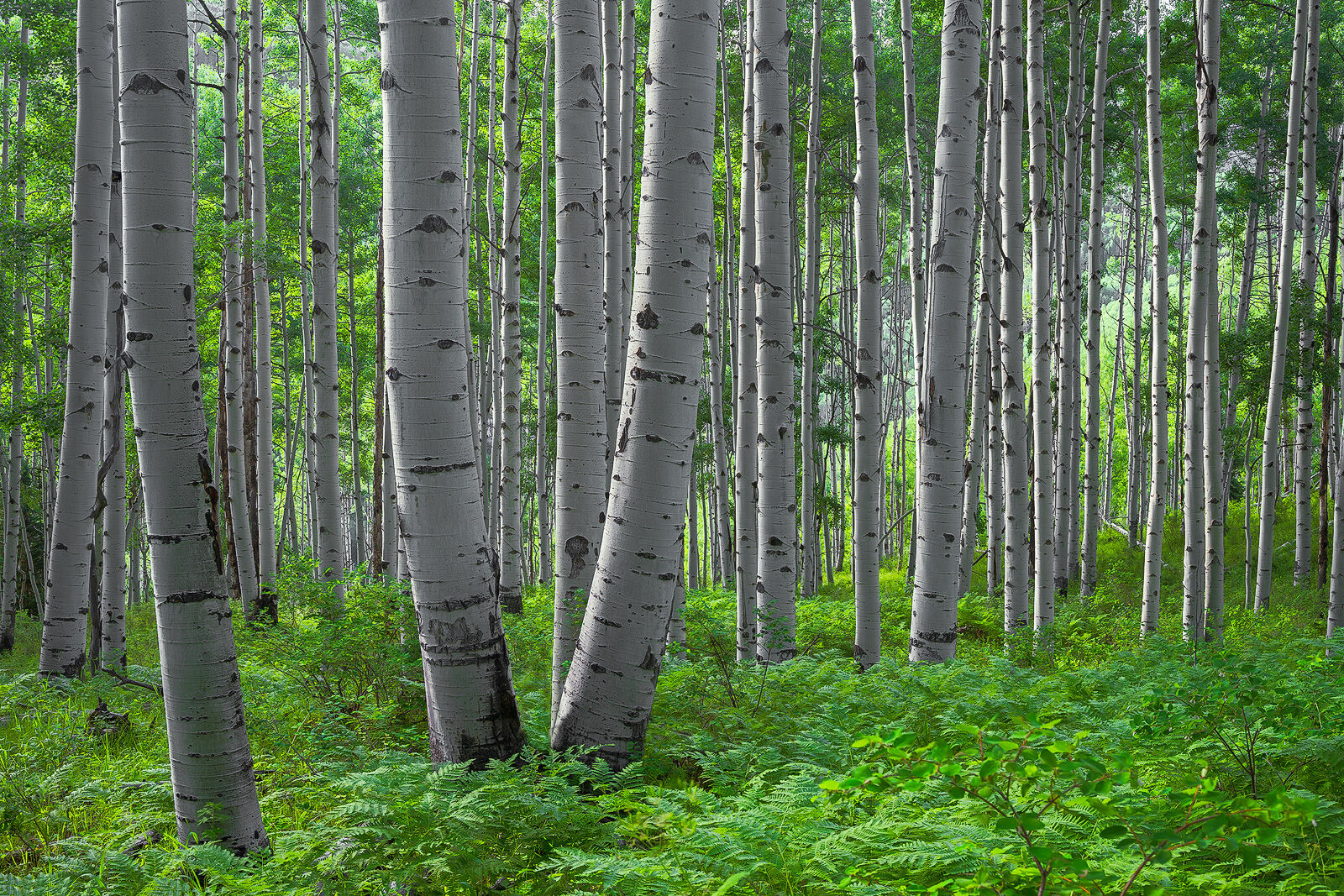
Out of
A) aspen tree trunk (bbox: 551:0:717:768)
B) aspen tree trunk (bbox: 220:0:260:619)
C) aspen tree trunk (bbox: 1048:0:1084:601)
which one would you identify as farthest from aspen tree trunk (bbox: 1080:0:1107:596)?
aspen tree trunk (bbox: 220:0:260:619)

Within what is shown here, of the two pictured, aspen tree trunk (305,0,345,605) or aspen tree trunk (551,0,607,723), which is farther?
aspen tree trunk (305,0,345,605)

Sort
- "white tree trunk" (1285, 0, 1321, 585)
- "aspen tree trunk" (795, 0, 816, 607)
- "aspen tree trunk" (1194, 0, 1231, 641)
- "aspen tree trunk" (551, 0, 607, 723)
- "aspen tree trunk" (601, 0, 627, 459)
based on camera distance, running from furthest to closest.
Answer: "aspen tree trunk" (795, 0, 816, 607) → "white tree trunk" (1285, 0, 1321, 585) → "aspen tree trunk" (1194, 0, 1231, 641) → "aspen tree trunk" (601, 0, 627, 459) → "aspen tree trunk" (551, 0, 607, 723)

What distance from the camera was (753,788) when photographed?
2904 millimetres

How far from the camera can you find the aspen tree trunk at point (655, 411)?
3.10 meters

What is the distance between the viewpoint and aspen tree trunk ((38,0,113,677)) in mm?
5375

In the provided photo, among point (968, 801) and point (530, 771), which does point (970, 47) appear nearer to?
point (968, 801)

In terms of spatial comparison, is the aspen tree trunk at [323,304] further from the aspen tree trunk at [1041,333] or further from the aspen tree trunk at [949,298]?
the aspen tree trunk at [1041,333]

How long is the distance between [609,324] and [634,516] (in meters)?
2.88

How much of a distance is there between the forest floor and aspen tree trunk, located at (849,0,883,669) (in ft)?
2.11

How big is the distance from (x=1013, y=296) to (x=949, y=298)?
2.58 metres

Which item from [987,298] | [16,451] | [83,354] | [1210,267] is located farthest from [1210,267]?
[16,451]

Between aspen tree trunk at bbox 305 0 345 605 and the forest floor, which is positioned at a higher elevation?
aspen tree trunk at bbox 305 0 345 605

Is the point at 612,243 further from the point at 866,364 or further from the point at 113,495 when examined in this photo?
the point at 113,495

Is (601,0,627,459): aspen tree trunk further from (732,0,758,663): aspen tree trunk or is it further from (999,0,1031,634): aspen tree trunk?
(999,0,1031,634): aspen tree trunk
